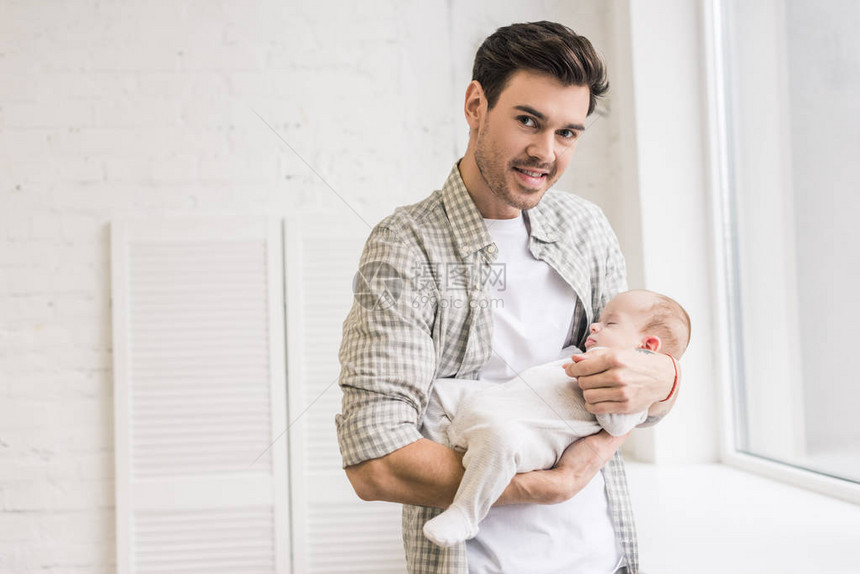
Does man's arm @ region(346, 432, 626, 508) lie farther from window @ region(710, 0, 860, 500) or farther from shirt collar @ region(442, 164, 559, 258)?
window @ region(710, 0, 860, 500)

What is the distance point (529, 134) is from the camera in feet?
3.75

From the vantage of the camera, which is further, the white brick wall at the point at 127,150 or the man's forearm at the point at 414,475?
the white brick wall at the point at 127,150

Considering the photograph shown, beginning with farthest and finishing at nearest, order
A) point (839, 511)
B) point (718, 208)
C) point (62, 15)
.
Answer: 1. point (62, 15)
2. point (718, 208)
3. point (839, 511)

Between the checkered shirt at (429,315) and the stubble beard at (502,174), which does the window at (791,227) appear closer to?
the checkered shirt at (429,315)

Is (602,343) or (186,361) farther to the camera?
(186,361)

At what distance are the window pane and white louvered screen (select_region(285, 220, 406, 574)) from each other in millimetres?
1175

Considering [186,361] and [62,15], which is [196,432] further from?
[62,15]

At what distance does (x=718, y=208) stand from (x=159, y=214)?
5.86 feet

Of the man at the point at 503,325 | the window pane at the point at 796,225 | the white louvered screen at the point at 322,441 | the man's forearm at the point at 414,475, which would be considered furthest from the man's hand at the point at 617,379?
the white louvered screen at the point at 322,441

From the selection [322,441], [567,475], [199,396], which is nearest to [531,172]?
[567,475]

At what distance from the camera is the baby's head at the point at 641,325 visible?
119 centimetres

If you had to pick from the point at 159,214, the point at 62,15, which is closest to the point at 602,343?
the point at 159,214

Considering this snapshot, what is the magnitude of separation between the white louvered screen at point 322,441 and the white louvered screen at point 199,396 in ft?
0.15

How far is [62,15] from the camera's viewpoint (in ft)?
7.60
